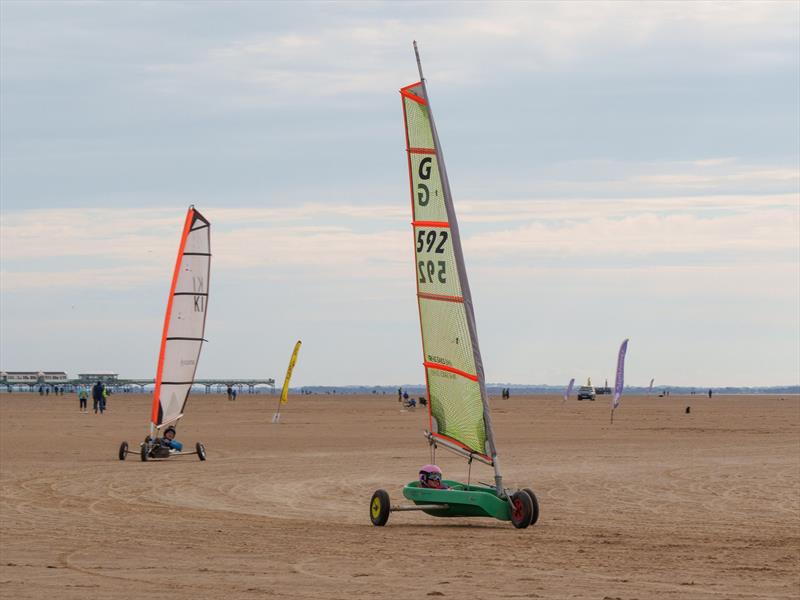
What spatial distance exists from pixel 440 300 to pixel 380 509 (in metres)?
2.57

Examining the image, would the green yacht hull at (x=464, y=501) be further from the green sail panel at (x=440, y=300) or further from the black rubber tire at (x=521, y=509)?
the green sail panel at (x=440, y=300)

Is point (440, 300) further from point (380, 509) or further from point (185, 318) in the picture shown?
point (185, 318)

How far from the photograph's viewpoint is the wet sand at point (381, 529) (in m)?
10.0

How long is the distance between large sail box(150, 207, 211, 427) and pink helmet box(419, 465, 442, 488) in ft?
49.9

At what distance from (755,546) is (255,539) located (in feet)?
16.6

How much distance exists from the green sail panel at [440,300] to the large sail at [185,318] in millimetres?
14997

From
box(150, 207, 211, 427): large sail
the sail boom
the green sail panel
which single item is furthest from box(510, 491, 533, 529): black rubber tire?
box(150, 207, 211, 427): large sail

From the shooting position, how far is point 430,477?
1468 centimetres

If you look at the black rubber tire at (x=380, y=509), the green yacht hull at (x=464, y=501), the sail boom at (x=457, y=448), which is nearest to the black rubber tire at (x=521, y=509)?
the green yacht hull at (x=464, y=501)

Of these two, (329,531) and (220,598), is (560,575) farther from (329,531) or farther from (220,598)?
(329,531)

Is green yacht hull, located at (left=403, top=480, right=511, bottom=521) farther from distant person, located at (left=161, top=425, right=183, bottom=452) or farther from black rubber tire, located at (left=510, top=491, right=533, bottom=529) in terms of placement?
distant person, located at (left=161, top=425, right=183, bottom=452)

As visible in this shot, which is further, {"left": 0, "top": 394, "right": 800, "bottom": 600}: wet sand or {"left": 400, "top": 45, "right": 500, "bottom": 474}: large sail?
{"left": 400, "top": 45, "right": 500, "bottom": 474}: large sail

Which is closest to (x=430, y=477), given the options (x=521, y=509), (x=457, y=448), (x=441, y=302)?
(x=457, y=448)

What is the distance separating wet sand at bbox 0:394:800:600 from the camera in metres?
10.0
